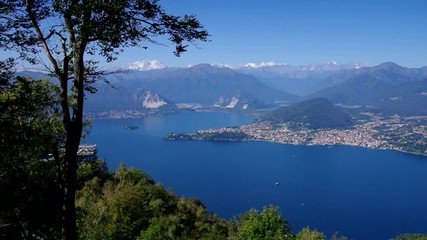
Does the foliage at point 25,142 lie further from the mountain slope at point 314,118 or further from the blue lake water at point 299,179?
the mountain slope at point 314,118

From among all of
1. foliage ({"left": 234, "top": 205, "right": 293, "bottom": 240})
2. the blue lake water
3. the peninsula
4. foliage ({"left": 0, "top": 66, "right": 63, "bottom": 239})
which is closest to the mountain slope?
the peninsula

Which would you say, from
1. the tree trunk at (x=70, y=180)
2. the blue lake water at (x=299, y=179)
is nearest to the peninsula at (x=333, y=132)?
the blue lake water at (x=299, y=179)

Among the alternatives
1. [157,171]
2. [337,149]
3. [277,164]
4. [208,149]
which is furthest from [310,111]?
[157,171]

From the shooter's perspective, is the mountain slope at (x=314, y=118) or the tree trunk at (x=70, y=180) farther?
the mountain slope at (x=314, y=118)

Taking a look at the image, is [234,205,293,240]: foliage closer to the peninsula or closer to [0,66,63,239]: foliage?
[0,66,63,239]: foliage

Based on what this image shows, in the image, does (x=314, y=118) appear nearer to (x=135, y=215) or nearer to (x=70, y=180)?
(x=135, y=215)

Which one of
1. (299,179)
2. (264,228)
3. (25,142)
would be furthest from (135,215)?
(299,179)
